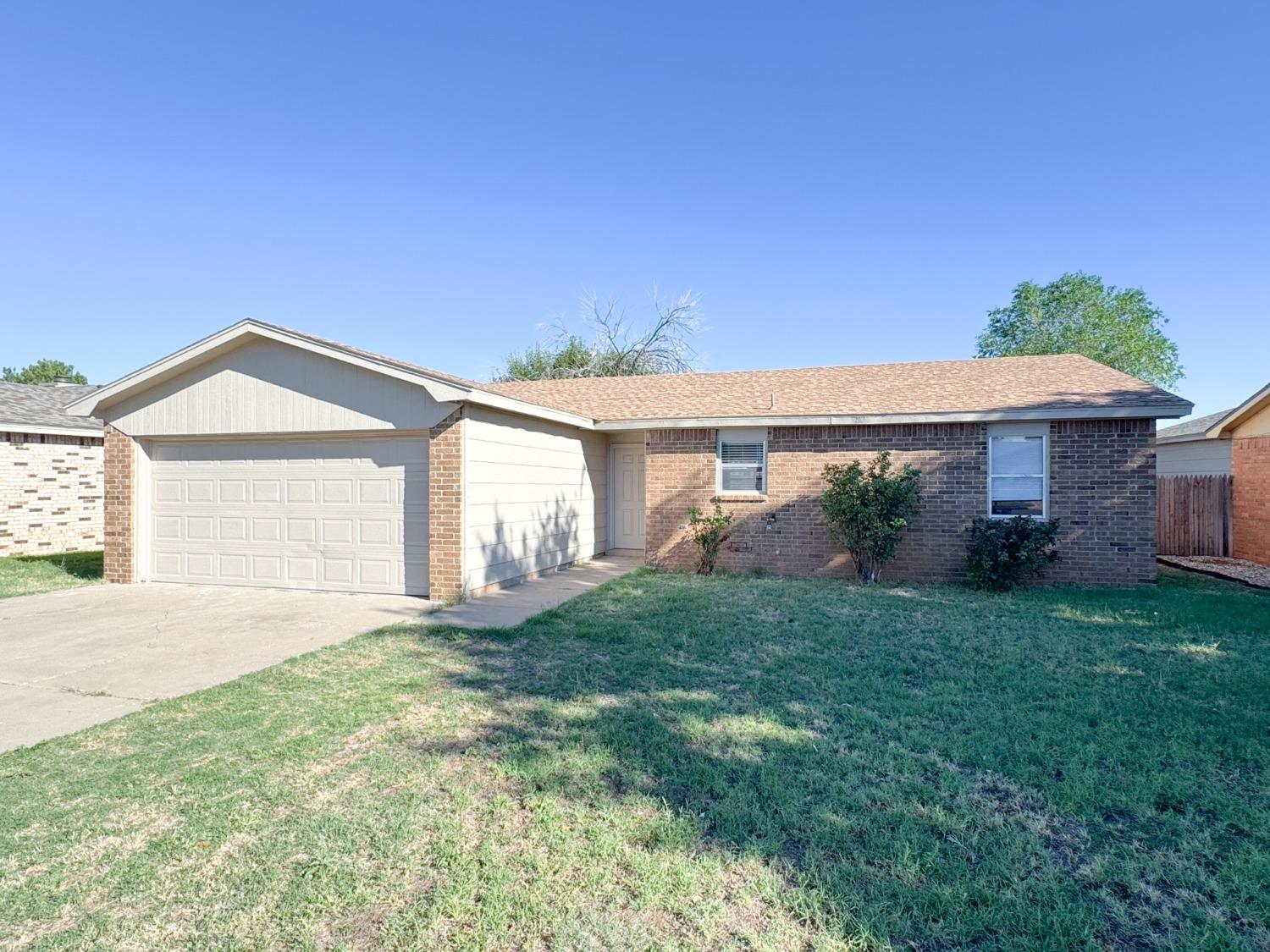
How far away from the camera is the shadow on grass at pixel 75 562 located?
11828 millimetres

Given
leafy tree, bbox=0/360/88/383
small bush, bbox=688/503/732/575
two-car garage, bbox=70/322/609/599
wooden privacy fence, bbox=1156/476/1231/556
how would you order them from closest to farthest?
two-car garage, bbox=70/322/609/599, small bush, bbox=688/503/732/575, wooden privacy fence, bbox=1156/476/1231/556, leafy tree, bbox=0/360/88/383

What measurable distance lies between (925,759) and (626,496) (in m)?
11.3

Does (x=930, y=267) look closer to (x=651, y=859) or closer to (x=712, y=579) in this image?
(x=712, y=579)

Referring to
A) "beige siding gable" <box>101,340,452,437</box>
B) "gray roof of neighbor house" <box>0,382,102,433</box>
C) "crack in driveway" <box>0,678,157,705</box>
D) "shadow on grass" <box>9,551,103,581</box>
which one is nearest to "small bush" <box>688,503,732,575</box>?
"beige siding gable" <box>101,340,452,437</box>

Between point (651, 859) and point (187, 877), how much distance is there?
2.02 metres

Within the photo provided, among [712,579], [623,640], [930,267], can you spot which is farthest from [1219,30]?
[623,640]

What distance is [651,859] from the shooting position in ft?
9.76

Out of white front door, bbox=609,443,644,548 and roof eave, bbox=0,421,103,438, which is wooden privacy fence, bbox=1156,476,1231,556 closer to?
white front door, bbox=609,443,644,548

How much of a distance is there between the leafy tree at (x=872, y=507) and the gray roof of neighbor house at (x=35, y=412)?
46.2 ft

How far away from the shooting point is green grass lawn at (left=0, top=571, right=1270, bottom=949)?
2578 mm

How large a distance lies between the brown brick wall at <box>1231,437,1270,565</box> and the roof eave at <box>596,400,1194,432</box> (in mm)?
4736

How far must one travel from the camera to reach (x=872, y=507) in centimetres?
1066

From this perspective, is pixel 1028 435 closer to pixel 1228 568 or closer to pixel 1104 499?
pixel 1104 499

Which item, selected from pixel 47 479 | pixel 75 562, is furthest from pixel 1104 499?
pixel 47 479
